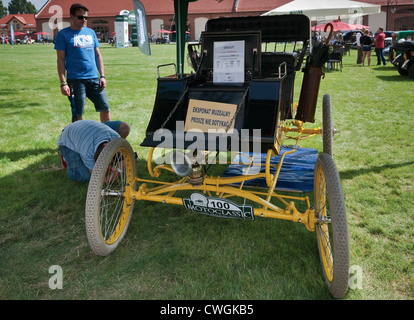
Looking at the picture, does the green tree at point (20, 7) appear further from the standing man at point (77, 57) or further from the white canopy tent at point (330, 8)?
the standing man at point (77, 57)

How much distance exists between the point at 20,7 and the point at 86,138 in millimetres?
138375

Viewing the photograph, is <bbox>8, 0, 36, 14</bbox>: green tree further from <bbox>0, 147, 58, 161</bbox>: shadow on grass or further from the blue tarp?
the blue tarp

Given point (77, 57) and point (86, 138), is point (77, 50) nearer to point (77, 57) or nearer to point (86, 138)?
point (77, 57)

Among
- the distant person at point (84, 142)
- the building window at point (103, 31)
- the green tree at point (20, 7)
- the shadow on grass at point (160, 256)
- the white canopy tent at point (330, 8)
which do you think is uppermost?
the green tree at point (20, 7)

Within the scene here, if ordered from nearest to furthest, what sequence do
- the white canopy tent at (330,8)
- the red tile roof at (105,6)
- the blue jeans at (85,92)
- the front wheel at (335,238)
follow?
the front wheel at (335,238) < the blue jeans at (85,92) < the white canopy tent at (330,8) < the red tile roof at (105,6)

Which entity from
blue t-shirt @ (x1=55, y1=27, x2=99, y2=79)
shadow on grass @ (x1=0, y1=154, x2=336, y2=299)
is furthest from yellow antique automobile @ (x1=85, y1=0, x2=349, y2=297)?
blue t-shirt @ (x1=55, y1=27, x2=99, y2=79)

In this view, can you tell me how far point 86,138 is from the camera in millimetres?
3709

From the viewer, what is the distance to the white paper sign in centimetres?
354

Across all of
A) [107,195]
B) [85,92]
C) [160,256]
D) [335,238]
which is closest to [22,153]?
[85,92]

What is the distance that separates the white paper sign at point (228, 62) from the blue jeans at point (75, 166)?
6.45 feet

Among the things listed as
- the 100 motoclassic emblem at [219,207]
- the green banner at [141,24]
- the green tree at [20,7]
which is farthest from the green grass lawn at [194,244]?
the green tree at [20,7]

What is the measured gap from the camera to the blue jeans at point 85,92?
519cm

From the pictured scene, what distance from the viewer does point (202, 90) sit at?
3.39 m
